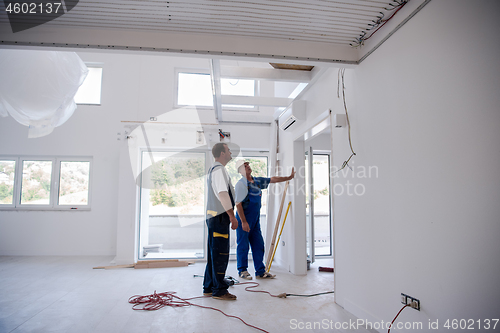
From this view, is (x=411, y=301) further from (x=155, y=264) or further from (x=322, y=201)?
(x=322, y=201)

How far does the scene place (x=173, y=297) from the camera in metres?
2.98

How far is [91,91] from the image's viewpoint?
5.62m

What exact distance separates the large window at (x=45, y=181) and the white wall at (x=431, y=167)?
5062mm

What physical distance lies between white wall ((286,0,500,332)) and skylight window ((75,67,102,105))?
5.06 meters

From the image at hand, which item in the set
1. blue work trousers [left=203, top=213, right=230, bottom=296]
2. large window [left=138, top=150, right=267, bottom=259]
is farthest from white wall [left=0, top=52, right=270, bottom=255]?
blue work trousers [left=203, top=213, right=230, bottom=296]

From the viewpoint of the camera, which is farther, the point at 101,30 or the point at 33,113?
the point at 33,113

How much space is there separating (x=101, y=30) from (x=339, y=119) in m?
2.04

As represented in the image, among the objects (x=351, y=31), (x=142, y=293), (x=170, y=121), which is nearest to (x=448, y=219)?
(x=351, y=31)

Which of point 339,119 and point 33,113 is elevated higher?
point 33,113

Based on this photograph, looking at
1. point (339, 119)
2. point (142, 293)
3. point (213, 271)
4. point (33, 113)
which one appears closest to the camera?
point (339, 119)

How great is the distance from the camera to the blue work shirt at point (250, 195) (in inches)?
152

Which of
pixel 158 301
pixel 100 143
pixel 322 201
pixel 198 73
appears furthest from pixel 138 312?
pixel 322 201

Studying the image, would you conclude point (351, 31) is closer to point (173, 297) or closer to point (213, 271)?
point (213, 271)

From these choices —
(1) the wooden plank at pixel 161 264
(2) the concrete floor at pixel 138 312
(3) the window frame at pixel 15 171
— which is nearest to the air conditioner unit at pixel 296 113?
(2) the concrete floor at pixel 138 312
